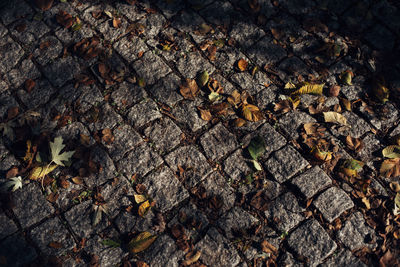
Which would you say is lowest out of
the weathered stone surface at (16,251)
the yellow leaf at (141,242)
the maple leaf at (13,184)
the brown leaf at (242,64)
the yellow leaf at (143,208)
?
the yellow leaf at (141,242)

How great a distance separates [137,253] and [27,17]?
2643 mm

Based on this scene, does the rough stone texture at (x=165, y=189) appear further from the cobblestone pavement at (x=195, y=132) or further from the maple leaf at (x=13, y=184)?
the maple leaf at (x=13, y=184)

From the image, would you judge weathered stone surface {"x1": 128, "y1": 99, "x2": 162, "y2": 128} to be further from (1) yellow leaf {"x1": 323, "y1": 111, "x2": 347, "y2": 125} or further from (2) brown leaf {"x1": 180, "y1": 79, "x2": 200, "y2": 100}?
(1) yellow leaf {"x1": 323, "y1": 111, "x2": 347, "y2": 125}

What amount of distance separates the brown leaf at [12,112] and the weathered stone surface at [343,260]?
2.70 metres

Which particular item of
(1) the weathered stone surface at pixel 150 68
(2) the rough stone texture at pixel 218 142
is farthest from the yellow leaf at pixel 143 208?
(1) the weathered stone surface at pixel 150 68

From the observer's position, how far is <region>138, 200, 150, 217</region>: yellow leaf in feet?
8.86

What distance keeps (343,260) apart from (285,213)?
0.50 m

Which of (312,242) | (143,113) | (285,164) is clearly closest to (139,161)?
(143,113)

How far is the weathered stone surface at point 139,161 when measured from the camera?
2.89m

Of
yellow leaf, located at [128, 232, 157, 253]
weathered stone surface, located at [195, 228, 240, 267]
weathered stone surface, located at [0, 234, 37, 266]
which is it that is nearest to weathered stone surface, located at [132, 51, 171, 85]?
yellow leaf, located at [128, 232, 157, 253]

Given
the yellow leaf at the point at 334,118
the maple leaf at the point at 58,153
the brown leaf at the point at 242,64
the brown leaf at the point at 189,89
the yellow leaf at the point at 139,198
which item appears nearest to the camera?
the yellow leaf at the point at 139,198

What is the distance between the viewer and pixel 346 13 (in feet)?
12.2

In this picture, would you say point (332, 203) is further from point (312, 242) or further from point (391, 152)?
point (391, 152)

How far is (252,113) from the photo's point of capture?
3129 mm
